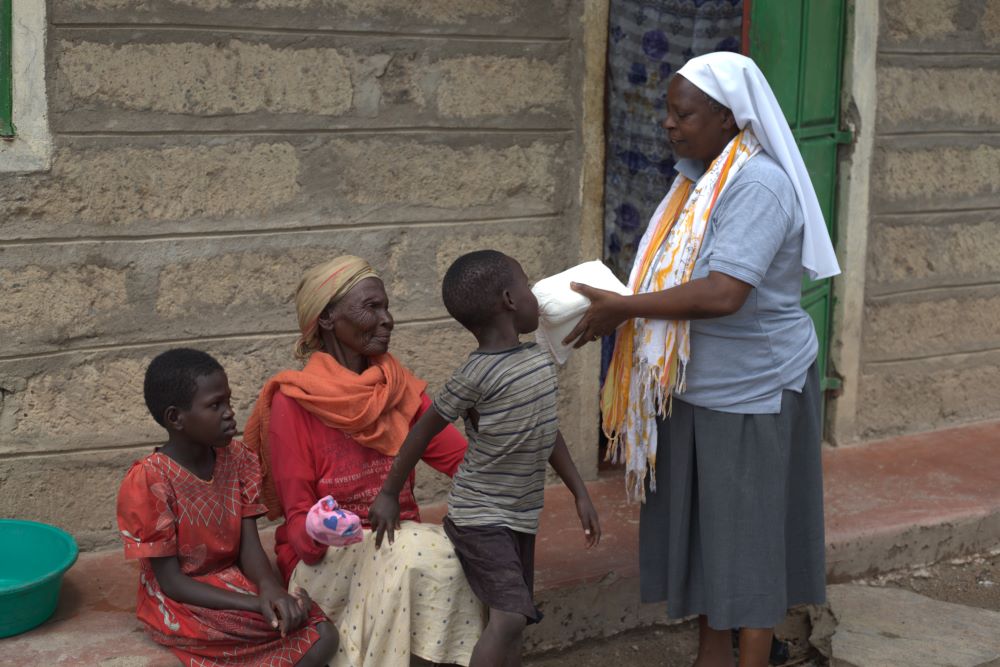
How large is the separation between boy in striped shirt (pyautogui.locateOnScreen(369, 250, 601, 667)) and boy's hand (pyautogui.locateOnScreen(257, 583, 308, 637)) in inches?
10.7

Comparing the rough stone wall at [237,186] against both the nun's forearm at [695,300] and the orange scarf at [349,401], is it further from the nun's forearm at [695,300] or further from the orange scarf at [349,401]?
the nun's forearm at [695,300]

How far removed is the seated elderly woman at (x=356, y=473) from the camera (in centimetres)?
312

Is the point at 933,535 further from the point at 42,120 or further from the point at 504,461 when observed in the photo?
the point at 42,120

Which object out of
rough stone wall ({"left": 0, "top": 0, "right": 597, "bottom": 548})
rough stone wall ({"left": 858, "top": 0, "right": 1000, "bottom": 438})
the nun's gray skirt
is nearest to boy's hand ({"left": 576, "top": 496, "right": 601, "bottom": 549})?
the nun's gray skirt

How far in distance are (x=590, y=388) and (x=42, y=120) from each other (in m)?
2.21

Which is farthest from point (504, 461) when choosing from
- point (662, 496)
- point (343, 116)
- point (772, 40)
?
point (772, 40)

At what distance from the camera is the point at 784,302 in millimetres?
3250

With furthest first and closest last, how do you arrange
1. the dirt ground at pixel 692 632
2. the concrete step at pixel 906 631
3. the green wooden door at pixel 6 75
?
the dirt ground at pixel 692 632 < the concrete step at pixel 906 631 < the green wooden door at pixel 6 75

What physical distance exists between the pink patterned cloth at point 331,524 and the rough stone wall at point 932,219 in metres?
3.11

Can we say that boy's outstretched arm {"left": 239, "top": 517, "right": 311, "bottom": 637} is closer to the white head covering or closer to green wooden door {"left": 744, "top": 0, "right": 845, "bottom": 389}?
the white head covering

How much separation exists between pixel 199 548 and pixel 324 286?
0.77 m

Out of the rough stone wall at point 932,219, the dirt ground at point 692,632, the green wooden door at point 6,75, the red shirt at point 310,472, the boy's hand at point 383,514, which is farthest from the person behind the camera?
the rough stone wall at point 932,219

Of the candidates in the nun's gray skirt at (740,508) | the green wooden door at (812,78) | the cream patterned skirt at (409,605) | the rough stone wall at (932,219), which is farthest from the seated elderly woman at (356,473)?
the rough stone wall at (932,219)

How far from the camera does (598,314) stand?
10.4 ft
